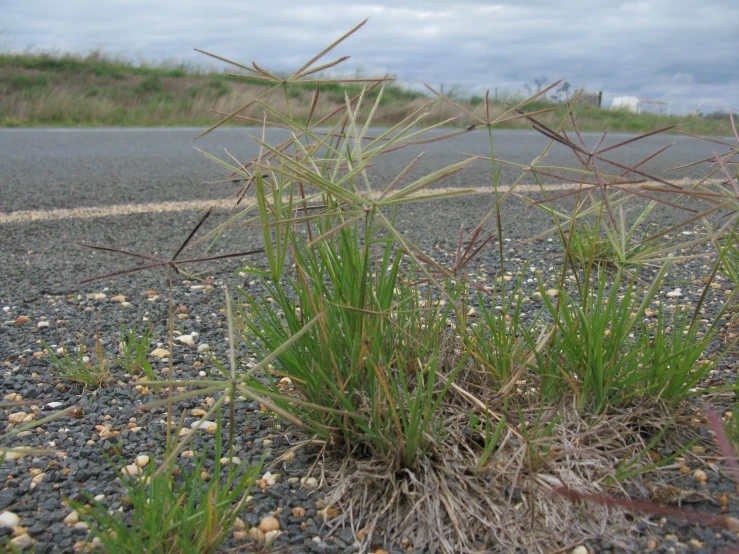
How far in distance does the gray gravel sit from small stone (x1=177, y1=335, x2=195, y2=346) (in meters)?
0.03

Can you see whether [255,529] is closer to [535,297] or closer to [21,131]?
[535,297]

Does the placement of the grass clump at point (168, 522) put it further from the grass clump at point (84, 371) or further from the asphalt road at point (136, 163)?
the asphalt road at point (136, 163)

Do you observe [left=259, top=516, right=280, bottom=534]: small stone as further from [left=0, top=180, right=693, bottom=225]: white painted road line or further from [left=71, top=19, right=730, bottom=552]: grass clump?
[left=0, top=180, right=693, bottom=225]: white painted road line

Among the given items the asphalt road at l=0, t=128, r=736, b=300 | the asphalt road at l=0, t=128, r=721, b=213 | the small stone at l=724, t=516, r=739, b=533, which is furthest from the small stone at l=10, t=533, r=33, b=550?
the asphalt road at l=0, t=128, r=721, b=213

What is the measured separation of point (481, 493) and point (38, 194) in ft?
11.9

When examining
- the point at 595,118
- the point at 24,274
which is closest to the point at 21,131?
the point at 24,274

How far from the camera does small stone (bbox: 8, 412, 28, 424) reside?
4.52 ft

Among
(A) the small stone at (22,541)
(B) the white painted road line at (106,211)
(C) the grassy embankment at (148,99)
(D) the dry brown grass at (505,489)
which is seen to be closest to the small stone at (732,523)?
(D) the dry brown grass at (505,489)

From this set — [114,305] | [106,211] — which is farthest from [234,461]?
[106,211]

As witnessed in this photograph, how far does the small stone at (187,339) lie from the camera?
5.81 ft

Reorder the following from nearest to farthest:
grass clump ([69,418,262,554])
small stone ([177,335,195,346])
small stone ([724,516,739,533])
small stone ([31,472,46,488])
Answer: grass clump ([69,418,262,554]) < small stone ([724,516,739,533]) < small stone ([31,472,46,488]) < small stone ([177,335,195,346])

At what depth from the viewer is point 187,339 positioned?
1787mm

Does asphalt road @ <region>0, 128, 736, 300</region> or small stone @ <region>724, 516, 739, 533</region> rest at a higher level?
asphalt road @ <region>0, 128, 736, 300</region>

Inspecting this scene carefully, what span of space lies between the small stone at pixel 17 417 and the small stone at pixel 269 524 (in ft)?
2.21
